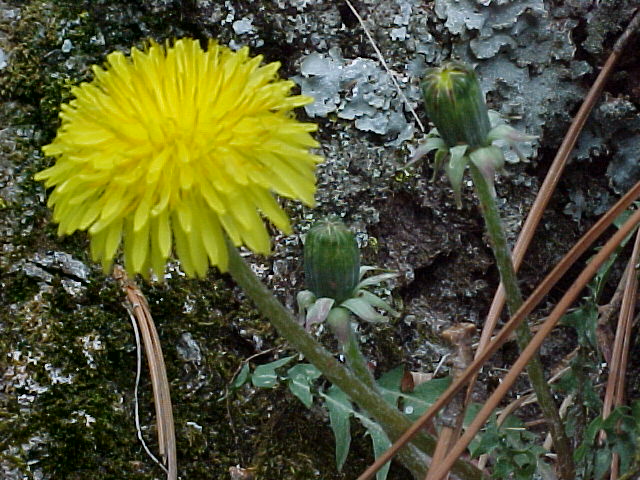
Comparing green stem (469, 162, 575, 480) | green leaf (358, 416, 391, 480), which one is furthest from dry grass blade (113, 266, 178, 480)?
green stem (469, 162, 575, 480)

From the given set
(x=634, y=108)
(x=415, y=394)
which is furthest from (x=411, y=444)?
(x=634, y=108)

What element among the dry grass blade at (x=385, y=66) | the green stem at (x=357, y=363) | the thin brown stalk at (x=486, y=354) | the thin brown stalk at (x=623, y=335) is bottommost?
→ the thin brown stalk at (x=623, y=335)

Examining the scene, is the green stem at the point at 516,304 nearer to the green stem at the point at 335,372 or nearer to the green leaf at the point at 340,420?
the green stem at the point at 335,372

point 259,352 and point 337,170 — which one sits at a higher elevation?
point 337,170

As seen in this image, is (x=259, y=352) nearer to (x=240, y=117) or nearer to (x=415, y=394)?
(x=415, y=394)

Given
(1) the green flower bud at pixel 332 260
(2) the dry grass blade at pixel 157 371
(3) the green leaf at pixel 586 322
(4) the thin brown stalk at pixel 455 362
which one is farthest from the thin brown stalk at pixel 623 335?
(2) the dry grass blade at pixel 157 371
